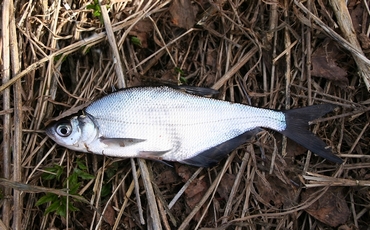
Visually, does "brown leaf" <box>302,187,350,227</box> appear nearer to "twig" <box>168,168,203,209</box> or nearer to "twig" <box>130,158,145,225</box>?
"twig" <box>168,168,203,209</box>

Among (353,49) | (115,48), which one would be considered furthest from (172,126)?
(353,49)

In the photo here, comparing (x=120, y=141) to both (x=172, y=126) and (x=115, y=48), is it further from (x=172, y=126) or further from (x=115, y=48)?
(x=115, y=48)

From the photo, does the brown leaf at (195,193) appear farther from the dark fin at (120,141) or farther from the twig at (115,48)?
the twig at (115,48)

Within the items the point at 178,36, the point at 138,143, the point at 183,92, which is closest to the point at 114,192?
the point at 138,143

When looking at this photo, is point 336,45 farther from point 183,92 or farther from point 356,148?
point 183,92

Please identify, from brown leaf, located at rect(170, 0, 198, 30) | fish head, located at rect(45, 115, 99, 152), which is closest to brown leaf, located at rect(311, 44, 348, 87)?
brown leaf, located at rect(170, 0, 198, 30)
